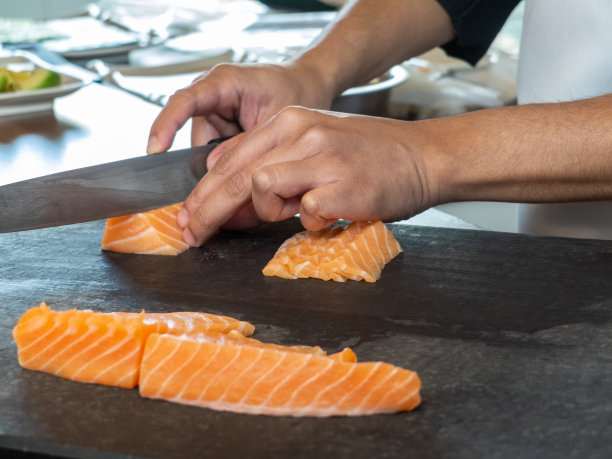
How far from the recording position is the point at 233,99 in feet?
8.93

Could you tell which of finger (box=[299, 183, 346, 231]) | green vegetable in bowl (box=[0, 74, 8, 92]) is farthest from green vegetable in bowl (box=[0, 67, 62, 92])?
finger (box=[299, 183, 346, 231])

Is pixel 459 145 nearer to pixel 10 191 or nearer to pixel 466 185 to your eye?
pixel 466 185

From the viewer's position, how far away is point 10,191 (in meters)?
2.21

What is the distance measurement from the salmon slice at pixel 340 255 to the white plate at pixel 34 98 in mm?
1710

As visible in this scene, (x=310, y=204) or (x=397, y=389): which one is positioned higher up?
(x=310, y=204)

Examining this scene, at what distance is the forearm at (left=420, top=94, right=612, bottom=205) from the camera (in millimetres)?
2225

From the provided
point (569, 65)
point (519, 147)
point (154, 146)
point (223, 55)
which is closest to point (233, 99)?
point (154, 146)

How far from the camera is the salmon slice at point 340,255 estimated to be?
2.16 metres

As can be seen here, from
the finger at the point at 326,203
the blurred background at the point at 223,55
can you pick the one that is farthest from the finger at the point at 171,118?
the blurred background at the point at 223,55

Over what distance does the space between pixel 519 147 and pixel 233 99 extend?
0.95m

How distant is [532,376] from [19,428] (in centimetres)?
98

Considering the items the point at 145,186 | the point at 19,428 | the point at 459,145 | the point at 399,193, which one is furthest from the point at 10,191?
the point at 459,145

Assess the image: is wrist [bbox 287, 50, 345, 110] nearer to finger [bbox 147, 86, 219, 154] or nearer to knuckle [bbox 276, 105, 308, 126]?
finger [bbox 147, 86, 219, 154]

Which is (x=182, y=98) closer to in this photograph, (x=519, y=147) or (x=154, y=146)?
(x=154, y=146)
